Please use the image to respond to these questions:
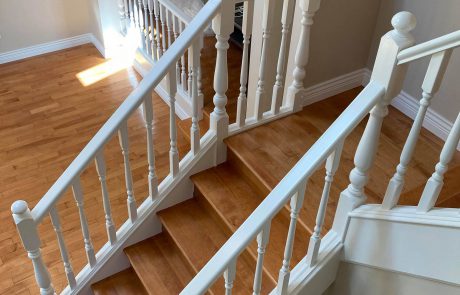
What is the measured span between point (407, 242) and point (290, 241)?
0.44 m

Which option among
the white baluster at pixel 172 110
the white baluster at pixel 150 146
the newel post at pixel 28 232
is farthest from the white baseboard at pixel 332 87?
the newel post at pixel 28 232

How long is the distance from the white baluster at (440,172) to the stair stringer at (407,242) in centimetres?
4

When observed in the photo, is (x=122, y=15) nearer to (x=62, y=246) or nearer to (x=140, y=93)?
(x=140, y=93)

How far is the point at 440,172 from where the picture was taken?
1709 mm

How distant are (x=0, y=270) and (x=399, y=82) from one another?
2.47 metres

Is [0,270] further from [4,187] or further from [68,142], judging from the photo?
[68,142]

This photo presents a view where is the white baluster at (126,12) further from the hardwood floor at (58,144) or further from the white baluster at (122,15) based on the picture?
the hardwood floor at (58,144)

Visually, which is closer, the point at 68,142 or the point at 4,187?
the point at 4,187

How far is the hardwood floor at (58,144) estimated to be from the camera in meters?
3.06

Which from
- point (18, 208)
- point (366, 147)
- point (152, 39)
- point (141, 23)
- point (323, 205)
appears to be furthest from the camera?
point (141, 23)

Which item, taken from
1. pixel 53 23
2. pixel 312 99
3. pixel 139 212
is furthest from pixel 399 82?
pixel 53 23

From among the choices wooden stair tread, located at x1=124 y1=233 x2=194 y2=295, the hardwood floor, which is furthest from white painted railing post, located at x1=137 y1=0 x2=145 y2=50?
wooden stair tread, located at x1=124 y1=233 x2=194 y2=295

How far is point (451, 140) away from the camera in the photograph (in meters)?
1.60

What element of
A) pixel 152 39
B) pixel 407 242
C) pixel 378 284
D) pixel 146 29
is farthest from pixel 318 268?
pixel 146 29
